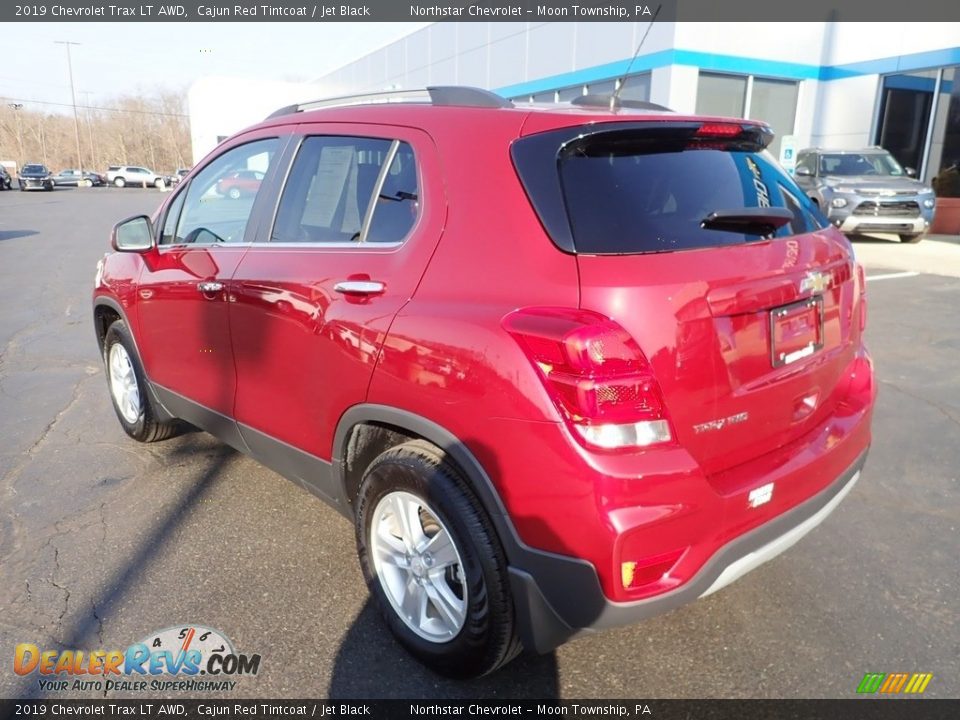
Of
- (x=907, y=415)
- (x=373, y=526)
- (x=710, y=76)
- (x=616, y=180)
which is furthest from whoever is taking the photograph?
(x=710, y=76)

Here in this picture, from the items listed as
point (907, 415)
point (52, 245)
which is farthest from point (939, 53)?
point (52, 245)

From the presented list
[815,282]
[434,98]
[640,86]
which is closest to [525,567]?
[815,282]

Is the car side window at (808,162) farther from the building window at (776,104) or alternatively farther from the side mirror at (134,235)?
the side mirror at (134,235)

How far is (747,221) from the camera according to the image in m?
2.33

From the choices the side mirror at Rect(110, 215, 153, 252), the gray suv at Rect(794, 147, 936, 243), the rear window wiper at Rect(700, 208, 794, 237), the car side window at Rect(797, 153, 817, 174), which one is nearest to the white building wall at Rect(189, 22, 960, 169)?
the car side window at Rect(797, 153, 817, 174)

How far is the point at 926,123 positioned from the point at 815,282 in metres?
18.9

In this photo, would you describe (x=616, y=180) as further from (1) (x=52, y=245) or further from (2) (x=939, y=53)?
(2) (x=939, y=53)

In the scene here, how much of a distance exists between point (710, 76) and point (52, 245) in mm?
15693

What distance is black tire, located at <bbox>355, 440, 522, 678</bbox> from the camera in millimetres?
2174

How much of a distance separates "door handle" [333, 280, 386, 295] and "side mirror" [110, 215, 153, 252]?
1.69 metres

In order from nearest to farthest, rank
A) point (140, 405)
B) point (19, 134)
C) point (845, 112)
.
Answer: point (140, 405)
point (845, 112)
point (19, 134)

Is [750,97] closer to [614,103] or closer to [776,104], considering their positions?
[776,104]

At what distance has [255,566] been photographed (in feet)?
10.3

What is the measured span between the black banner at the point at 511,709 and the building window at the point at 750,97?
17.5m
